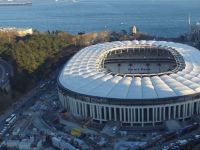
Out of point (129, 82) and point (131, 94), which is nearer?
point (131, 94)

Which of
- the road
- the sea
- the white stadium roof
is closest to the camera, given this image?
the white stadium roof

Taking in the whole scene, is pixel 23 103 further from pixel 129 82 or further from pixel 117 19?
pixel 117 19

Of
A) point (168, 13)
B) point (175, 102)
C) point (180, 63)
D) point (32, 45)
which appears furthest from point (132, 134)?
point (168, 13)

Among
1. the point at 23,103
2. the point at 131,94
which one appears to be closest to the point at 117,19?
the point at 23,103

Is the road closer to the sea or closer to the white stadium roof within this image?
the white stadium roof

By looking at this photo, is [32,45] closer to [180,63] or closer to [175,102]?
[180,63]

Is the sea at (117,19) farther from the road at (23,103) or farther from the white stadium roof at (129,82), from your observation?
the white stadium roof at (129,82)

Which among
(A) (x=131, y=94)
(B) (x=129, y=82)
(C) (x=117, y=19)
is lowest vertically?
(A) (x=131, y=94)

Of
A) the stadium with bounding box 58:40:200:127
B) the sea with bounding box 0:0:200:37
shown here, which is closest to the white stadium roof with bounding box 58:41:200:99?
the stadium with bounding box 58:40:200:127

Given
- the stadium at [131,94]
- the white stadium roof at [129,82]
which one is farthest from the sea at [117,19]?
the stadium at [131,94]
